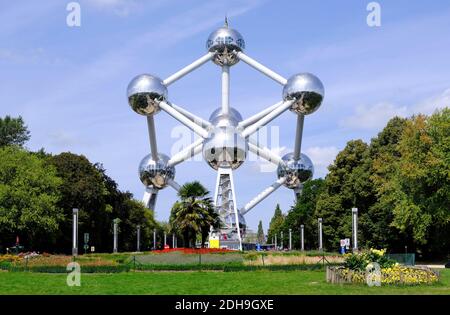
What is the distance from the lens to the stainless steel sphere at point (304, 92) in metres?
61.0

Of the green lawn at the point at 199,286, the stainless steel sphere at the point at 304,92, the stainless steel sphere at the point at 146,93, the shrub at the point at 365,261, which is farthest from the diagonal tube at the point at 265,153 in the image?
the shrub at the point at 365,261

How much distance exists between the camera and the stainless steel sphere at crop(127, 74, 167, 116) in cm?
6203

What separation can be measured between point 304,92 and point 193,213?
2322 centimetres

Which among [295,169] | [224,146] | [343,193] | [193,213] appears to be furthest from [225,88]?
[193,213]

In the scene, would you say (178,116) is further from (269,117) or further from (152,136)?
(269,117)

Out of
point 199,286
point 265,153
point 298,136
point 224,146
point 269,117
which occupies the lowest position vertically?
point 199,286

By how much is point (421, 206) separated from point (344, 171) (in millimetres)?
21076

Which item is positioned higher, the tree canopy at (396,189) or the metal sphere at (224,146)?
the metal sphere at (224,146)

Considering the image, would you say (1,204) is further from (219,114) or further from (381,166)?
(381,166)

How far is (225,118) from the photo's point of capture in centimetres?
6212

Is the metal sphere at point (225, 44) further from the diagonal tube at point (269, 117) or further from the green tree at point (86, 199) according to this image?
the green tree at point (86, 199)

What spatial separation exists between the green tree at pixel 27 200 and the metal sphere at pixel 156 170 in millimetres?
16428
